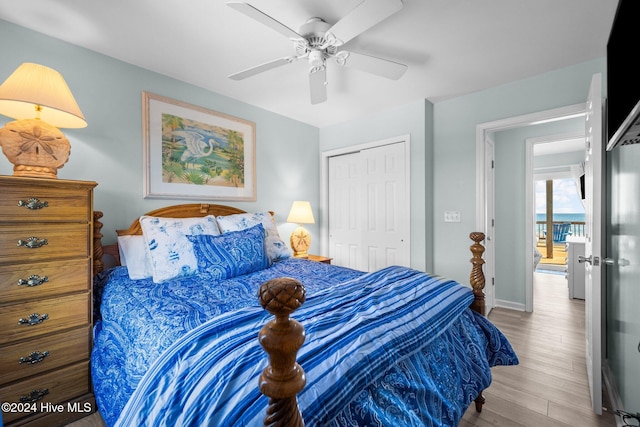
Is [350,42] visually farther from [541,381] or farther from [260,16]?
[541,381]

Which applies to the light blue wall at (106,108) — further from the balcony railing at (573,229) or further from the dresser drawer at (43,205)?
the balcony railing at (573,229)

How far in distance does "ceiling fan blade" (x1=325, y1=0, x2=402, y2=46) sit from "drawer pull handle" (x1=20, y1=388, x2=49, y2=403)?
2608 millimetres

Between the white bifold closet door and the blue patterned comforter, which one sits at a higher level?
the white bifold closet door

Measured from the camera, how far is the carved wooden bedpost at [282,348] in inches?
20.9

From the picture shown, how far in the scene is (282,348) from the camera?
1.74 feet

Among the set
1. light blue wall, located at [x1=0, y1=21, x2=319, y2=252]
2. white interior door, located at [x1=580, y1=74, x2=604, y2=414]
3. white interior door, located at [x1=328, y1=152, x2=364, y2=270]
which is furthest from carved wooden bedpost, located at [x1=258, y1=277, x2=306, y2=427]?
white interior door, located at [x1=328, y1=152, x2=364, y2=270]

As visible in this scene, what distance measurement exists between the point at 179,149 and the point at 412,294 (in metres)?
2.41

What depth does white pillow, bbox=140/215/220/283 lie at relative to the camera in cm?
186

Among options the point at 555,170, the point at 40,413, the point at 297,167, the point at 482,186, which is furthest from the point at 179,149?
the point at 555,170

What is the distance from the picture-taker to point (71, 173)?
6.68ft

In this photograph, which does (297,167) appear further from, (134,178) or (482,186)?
(482,186)

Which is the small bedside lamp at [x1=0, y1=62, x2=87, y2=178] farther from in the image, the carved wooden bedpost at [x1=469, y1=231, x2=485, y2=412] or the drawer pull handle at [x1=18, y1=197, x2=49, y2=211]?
the carved wooden bedpost at [x1=469, y1=231, x2=485, y2=412]

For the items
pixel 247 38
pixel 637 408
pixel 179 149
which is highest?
pixel 247 38

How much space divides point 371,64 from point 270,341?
1.98 meters
